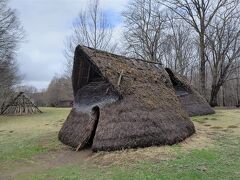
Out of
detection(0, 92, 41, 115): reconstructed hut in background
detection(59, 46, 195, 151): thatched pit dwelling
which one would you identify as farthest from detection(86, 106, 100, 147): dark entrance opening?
detection(0, 92, 41, 115): reconstructed hut in background

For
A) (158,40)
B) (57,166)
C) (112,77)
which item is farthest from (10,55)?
(57,166)

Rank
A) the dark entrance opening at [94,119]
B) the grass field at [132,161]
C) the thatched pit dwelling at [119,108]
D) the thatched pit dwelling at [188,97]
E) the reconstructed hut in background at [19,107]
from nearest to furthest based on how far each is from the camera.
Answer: the grass field at [132,161] → the thatched pit dwelling at [119,108] → the dark entrance opening at [94,119] → the thatched pit dwelling at [188,97] → the reconstructed hut in background at [19,107]

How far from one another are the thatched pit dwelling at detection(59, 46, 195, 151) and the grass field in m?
0.41

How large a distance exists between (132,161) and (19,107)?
937 inches

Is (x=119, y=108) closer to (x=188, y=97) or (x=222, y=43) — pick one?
(x=188, y=97)

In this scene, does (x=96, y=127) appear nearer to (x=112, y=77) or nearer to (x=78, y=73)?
(x=112, y=77)

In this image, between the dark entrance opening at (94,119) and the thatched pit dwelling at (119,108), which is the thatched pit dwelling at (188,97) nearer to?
the thatched pit dwelling at (119,108)

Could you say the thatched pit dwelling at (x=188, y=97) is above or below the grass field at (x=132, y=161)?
above

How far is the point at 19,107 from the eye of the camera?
1233 inches

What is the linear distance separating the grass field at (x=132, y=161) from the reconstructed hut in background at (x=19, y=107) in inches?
725

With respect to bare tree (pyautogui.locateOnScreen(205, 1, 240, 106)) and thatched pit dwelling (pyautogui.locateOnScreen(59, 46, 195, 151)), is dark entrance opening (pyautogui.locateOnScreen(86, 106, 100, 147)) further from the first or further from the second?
bare tree (pyautogui.locateOnScreen(205, 1, 240, 106))

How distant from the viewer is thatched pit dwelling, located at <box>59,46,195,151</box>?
10812mm

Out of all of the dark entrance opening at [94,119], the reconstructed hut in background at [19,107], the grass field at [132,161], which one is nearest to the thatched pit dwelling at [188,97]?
the grass field at [132,161]

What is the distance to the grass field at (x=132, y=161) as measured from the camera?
27.1ft
